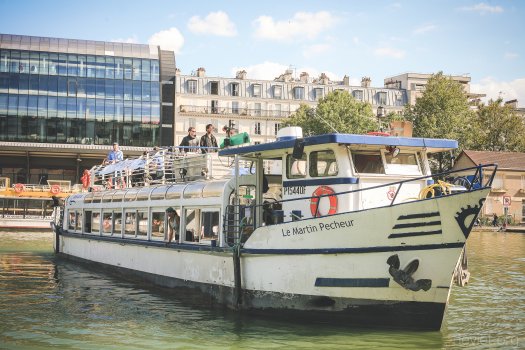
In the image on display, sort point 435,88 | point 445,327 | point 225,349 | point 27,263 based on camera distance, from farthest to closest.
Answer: point 435,88, point 27,263, point 445,327, point 225,349

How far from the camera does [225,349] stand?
11.7 meters

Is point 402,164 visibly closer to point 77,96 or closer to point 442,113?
point 442,113

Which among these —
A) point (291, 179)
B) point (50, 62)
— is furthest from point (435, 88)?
point (291, 179)

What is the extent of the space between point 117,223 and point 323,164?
10.4m

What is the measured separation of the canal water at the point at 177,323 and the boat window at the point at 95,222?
3.29 meters

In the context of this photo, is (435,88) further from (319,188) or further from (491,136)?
(319,188)

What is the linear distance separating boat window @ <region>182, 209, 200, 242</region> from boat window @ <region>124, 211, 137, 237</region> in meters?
3.64

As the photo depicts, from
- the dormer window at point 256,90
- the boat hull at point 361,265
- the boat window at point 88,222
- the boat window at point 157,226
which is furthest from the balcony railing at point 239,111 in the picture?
the boat hull at point 361,265

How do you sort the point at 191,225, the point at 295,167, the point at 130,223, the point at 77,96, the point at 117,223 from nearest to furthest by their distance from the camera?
the point at 295,167
the point at 191,225
the point at 130,223
the point at 117,223
the point at 77,96

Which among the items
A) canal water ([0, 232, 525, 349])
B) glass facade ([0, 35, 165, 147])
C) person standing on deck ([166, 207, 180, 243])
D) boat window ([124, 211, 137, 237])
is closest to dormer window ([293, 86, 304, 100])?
glass facade ([0, 35, 165, 147])

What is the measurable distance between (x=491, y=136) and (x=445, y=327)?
6748cm

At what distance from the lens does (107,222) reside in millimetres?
23234

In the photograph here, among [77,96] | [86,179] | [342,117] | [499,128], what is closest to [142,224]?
[86,179]

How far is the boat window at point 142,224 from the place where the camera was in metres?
19.6
